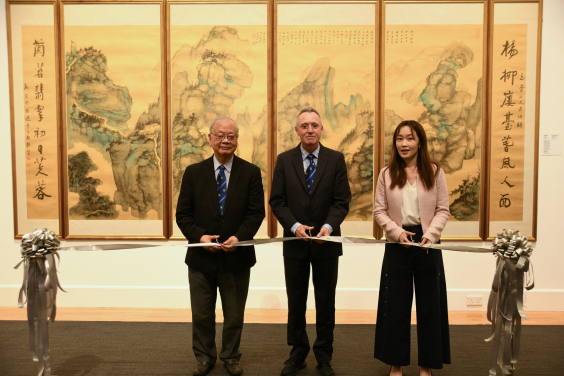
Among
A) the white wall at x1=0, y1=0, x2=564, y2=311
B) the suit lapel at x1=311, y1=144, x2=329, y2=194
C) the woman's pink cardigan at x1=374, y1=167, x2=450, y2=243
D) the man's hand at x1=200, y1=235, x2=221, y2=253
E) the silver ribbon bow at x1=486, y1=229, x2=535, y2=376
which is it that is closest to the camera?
the silver ribbon bow at x1=486, y1=229, x2=535, y2=376

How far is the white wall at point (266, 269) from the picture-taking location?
4418 millimetres

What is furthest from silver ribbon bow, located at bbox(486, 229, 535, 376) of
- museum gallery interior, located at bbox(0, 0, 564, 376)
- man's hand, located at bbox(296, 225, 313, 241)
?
museum gallery interior, located at bbox(0, 0, 564, 376)

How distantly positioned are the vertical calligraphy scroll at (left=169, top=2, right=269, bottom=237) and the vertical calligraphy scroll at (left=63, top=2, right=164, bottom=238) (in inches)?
8.5

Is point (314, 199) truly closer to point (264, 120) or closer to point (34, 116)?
point (264, 120)

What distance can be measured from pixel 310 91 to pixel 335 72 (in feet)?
1.07

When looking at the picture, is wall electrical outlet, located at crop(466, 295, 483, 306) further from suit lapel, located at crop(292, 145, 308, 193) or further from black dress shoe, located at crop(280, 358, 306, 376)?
suit lapel, located at crop(292, 145, 308, 193)

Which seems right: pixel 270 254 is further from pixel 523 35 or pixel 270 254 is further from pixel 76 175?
pixel 523 35

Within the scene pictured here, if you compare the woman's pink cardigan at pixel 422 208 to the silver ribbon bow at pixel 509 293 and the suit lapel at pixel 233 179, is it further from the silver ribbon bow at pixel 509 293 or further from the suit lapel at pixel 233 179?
the suit lapel at pixel 233 179

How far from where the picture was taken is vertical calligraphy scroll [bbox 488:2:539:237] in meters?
4.30

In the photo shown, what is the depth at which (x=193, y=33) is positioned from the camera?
173 inches

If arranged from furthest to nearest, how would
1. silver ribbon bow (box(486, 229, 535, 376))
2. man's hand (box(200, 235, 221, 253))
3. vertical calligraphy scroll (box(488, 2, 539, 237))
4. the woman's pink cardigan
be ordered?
vertical calligraphy scroll (box(488, 2, 539, 237)) < man's hand (box(200, 235, 221, 253)) < the woman's pink cardigan < silver ribbon bow (box(486, 229, 535, 376))

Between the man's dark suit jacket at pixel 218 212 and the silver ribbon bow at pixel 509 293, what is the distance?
1.59 metres

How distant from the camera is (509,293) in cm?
256

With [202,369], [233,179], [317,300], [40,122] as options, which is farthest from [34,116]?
[317,300]
